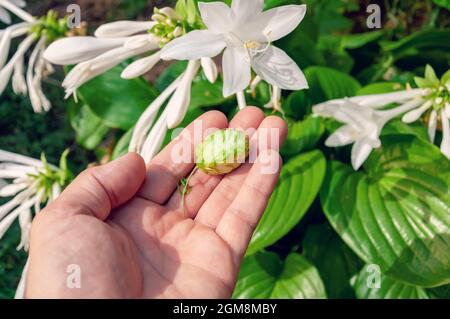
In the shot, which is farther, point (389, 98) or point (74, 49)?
point (389, 98)

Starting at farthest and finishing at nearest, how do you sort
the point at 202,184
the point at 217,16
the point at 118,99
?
the point at 118,99, the point at 202,184, the point at 217,16

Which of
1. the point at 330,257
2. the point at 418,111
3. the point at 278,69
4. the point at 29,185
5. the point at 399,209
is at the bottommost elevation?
the point at 330,257

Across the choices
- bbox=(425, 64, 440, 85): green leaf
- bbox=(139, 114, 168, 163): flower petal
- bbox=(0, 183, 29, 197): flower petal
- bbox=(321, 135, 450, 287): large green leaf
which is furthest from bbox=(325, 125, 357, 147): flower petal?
bbox=(0, 183, 29, 197): flower petal

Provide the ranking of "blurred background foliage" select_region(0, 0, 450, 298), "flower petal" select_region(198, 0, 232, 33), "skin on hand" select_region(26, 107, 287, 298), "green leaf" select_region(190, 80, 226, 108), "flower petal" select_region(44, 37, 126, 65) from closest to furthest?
"skin on hand" select_region(26, 107, 287, 298) < "flower petal" select_region(198, 0, 232, 33) < "flower petal" select_region(44, 37, 126, 65) < "blurred background foliage" select_region(0, 0, 450, 298) < "green leaf" select_region(190, 80, 226, 108)

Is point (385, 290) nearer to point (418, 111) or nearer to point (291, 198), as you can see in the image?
point (291, 198)

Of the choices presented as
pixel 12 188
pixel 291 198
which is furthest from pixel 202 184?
pixel 12 188

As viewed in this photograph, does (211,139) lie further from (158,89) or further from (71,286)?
(158,89)

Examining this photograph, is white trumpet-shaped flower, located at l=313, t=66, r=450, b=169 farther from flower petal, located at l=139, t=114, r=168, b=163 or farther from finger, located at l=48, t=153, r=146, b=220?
finger, located at l=48, t=153, r=146, b=220
